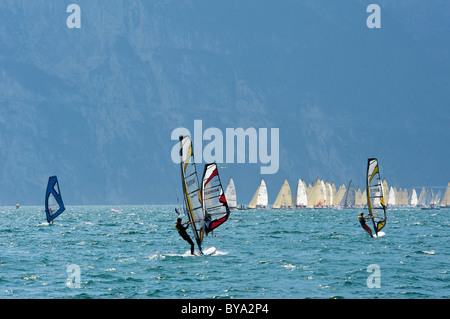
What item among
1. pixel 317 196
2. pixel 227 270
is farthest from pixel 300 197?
pixel 227 270

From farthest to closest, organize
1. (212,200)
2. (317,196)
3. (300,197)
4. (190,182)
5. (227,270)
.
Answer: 1. (317,196)
2. (300,197)
3. (212,200)
4. (190,182)
5. (227,270)

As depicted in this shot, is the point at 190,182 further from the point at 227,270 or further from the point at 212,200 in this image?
the point at 212,200

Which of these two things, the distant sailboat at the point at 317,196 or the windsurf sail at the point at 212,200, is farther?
the distant sailboat at the point at 317,196

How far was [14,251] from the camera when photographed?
44.3 meters

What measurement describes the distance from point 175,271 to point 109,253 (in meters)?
10.9

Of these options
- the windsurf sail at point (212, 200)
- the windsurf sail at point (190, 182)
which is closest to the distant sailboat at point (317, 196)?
the windsurf sail at point (212, 200)

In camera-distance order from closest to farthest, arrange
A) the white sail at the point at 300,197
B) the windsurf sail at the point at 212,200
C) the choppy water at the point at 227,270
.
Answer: the choppy water at the point at 227,270 < the windsurf sail at the point at 212,200 < the white sail at the point at 300,197

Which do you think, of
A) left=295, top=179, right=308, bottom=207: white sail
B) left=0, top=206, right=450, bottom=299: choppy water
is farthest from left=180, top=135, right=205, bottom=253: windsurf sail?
left=295, top=179, right=308, bottom=207: white sail

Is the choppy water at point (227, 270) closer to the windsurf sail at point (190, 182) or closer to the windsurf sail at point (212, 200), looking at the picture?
the windsurf sail at point (212, 200)
